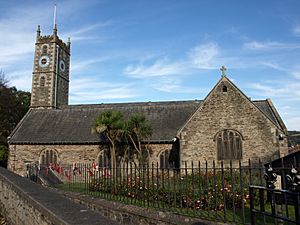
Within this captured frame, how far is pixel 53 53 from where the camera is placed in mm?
37469

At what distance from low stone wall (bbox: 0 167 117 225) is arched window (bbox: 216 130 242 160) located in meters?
13.1

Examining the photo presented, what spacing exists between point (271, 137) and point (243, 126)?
1.76 m

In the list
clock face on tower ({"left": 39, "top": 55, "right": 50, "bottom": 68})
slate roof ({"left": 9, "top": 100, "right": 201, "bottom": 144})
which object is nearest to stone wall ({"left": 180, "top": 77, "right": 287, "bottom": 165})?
slate roof ({"left": 9, "top": 100, "right": 201, "bottom": 144})

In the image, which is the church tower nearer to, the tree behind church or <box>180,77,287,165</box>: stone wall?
the tree behind church

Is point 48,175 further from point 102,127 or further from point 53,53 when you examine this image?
point 53,53

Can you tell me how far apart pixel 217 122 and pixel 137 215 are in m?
11.6

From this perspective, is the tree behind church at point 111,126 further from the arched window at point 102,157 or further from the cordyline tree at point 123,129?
the arched window at point 102,157

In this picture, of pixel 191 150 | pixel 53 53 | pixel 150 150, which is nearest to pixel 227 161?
pixel 191 150

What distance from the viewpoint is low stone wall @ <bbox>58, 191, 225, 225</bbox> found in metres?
6.93

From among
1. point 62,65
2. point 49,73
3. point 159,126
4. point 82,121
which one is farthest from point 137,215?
point 62,65

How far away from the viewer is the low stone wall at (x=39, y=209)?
13.0 feet

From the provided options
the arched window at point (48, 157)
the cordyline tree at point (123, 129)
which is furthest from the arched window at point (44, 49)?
the cordyline tree at point (123, 129)

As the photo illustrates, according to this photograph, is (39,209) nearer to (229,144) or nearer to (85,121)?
(229,144)

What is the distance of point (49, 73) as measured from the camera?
3669 cm
